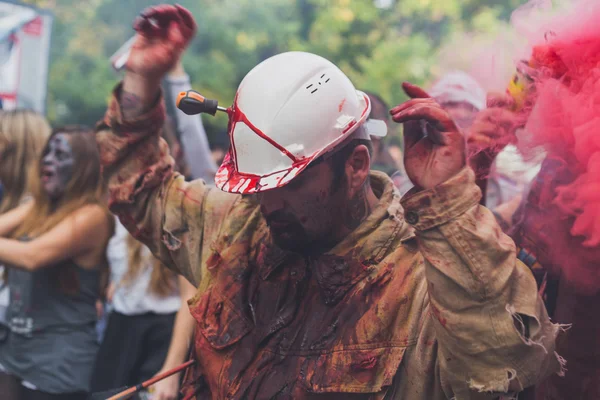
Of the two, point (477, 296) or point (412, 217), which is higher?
point (412, 217)

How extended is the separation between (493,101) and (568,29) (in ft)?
1.23

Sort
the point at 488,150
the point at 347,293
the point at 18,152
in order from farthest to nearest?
the point at 18,152 < the point at 488,150 < the point at 347,293

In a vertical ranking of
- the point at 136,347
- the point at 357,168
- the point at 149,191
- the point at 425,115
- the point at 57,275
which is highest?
the point at 425,115

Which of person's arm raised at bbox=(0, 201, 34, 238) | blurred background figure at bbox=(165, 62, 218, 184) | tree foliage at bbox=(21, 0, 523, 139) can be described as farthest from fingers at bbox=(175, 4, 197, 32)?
tree foliage at bbox=(21, 0, 523, 139)

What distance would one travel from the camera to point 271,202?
2207 millimetres

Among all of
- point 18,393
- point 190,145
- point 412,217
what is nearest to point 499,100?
point 412,217

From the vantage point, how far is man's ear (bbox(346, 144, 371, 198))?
2.27m

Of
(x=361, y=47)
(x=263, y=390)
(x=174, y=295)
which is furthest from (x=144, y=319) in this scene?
(x=361, y=47)

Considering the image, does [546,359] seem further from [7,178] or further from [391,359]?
[7,178]

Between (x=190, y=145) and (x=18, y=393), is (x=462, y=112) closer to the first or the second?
(x=190, y=145)

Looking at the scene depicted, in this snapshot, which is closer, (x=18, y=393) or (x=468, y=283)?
(x=468, y=283)

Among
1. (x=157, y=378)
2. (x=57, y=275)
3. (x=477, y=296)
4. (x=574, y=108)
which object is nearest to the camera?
(x=477, y=296)

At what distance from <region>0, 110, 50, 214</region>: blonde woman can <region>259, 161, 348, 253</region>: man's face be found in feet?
9.29

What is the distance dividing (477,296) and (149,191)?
4.83 ft
